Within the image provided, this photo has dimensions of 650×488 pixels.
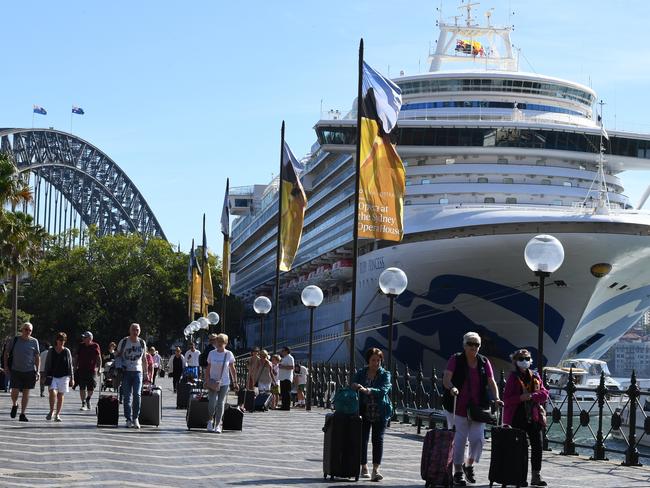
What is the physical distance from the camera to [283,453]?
16.1 metres

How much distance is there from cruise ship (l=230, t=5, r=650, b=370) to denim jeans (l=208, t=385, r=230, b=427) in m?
14.7

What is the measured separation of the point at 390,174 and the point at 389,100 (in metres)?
1.68

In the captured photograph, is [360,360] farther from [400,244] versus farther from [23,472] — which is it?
[23,472]

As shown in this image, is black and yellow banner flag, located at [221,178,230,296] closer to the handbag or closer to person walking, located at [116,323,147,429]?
person walking, located at [116,323,147,429]

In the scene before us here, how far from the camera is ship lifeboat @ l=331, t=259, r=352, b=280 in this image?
50.3 meters

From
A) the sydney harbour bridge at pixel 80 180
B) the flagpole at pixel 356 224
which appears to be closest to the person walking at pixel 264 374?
the flagpole at pixel 356 224

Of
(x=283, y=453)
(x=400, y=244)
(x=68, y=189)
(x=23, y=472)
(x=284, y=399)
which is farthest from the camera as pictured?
(x=68, y=189)

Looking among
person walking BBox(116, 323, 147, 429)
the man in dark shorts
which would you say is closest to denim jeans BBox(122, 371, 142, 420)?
person walking BBox(116, 323, 147, 429)

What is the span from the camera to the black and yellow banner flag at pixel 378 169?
62.5ft

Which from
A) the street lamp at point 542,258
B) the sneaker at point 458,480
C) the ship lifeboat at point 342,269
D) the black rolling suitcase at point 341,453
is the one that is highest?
the ship lifeboat at point 342,269

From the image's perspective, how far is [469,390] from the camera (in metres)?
12.9

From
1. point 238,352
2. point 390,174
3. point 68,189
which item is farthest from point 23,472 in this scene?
point 68,189

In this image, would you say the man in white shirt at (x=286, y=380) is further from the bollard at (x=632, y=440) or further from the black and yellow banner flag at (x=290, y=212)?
the bollard at (x=632, y=440)

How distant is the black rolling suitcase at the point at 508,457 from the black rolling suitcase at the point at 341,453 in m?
1.44
